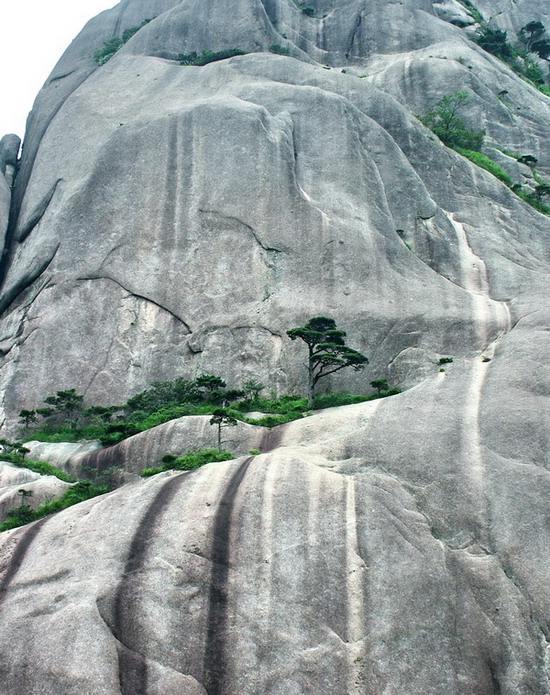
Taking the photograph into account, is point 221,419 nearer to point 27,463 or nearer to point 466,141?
point 27,463

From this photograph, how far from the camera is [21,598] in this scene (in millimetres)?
18719

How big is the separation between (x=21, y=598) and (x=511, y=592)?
12.2 metres

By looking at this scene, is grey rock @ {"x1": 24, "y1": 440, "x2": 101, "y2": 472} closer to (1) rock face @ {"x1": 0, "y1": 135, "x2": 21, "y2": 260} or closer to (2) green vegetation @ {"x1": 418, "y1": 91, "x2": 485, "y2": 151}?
(1) rock face @ {"x1": 0, "y1": 135, "x2": 21, "y2": 260}

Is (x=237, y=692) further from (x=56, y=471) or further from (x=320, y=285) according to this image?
(x=320, y=285)

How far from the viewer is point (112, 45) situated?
5762cm

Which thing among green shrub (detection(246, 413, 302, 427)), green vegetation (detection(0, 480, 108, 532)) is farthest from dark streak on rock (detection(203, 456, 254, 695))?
green shrub (detection(246, 413, 302, 427))

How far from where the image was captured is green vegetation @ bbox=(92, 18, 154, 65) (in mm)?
55625

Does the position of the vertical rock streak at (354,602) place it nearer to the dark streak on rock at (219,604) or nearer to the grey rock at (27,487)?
the dark streak on rock at (219,604)

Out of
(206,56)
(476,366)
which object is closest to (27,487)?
(476,366)

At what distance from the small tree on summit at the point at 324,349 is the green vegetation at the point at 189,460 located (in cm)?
688

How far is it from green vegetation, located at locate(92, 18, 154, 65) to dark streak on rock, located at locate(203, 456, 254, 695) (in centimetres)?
4386

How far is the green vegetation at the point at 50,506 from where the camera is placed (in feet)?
76.7

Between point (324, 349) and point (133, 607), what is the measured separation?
15.7m

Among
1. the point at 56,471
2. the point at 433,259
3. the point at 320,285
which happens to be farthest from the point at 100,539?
the point at 433,259
